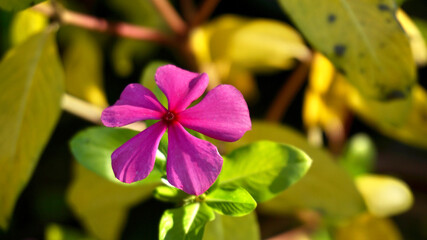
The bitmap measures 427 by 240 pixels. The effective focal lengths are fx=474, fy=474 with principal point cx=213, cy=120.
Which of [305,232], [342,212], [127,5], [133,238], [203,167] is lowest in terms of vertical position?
[133,238]

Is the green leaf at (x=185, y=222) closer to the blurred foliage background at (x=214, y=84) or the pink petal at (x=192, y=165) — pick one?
the pink petal at (x=192, y=165)

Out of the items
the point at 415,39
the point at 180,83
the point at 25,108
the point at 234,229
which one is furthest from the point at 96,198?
the point at 415,39

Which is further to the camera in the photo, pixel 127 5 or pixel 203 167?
pixel 127 5

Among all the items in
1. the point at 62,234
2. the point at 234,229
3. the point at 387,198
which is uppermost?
the point at 234,229

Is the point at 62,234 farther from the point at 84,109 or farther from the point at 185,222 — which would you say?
the point at 185,222

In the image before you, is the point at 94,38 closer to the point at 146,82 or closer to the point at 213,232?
the point at 146,82

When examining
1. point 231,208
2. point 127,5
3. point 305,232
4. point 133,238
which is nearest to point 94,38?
point 127,5
